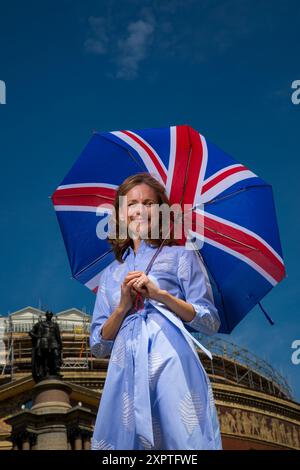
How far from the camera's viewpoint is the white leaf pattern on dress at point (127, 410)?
3.15 metres

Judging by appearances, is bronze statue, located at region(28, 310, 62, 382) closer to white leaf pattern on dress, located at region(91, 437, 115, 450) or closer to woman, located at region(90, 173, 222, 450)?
woman, located at region(90, 173, 222, 450)

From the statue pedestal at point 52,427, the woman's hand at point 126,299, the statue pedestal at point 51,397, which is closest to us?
the woman's hand at point 126,299

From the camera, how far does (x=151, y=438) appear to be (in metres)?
3.06

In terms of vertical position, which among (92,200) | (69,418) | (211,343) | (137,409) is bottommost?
(137,409)

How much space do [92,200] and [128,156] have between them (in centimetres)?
33

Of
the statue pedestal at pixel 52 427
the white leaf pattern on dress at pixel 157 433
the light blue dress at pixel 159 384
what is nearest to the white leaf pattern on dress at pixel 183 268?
the light blue dress at pixel 159 384

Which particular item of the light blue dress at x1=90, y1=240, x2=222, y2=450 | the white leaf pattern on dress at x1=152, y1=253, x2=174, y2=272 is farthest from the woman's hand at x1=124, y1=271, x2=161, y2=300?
the white leaf pattern on dress at x1=152, y1=253, x2=174, y2=272

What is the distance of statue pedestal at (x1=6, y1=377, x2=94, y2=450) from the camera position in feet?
47.4

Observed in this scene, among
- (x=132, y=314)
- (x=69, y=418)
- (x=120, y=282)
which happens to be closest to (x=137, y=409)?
(x=132, y=314)

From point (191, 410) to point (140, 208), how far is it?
1.13 meters

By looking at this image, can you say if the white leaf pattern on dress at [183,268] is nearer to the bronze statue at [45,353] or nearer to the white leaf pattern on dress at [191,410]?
the white leaf pattern on dress at [191,410]

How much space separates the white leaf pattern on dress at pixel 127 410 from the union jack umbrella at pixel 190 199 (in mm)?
1040
